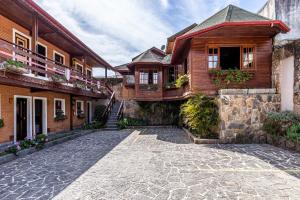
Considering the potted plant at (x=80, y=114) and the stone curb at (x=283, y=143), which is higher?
the potted plant at (x=80, y=114)

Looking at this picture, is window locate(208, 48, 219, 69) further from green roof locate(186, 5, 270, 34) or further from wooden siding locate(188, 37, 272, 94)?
green roof locate(186, 5, 270, 34)

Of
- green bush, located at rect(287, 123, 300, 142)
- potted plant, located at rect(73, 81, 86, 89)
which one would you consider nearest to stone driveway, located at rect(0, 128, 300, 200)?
green bush, located at rect(287, 123, 300, 142)

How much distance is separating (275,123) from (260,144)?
1.22 metres

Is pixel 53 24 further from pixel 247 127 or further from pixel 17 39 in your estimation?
pixel 247 127

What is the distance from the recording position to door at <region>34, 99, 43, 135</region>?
12852mm

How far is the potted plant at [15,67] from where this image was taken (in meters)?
7.43

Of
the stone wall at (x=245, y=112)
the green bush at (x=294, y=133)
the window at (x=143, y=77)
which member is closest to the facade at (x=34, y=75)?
the window at (x=143, y=77)

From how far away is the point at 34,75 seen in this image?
372 inches

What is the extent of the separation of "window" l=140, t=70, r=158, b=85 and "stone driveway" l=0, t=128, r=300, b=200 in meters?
9.65

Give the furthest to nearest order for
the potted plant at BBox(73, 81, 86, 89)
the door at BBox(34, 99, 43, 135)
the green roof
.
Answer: the potted plant at BBox(73, 81, 86, 89) → the door at BBox(34, 99, 43, 135) → the green roof

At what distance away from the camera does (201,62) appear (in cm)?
1112

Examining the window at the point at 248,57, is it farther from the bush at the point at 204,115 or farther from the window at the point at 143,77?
the window at the point at 143,77

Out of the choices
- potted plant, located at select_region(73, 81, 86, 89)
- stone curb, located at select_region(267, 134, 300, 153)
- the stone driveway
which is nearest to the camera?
the stone driveway

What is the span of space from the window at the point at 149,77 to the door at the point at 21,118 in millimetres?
9153
